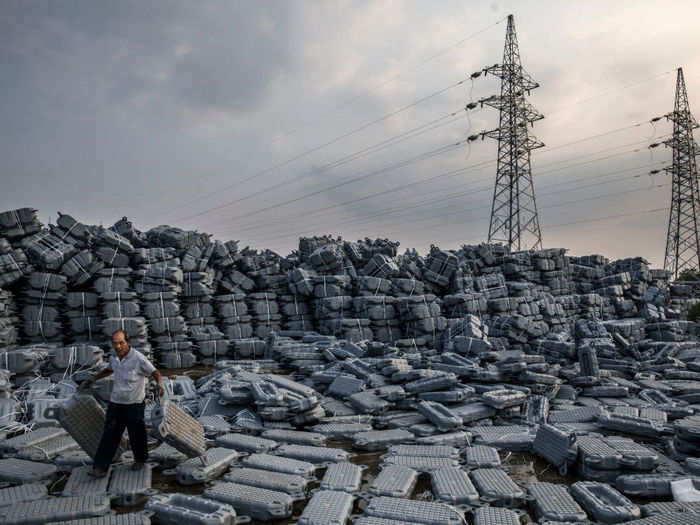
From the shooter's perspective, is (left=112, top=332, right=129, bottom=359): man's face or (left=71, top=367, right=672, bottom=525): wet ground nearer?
(left=71, top=367, right=672, bottom=525): wet ground

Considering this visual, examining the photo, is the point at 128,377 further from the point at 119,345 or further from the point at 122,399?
the point at 119,345

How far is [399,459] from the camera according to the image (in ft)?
21.5

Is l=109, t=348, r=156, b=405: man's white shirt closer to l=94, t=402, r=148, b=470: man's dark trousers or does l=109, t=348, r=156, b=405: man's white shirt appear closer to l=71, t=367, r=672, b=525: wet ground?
l=94, t=402, r=148, b=470: man's dark trousers

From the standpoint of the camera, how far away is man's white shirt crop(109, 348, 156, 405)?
5.69m

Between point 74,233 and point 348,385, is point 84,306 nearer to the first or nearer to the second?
point 74,233

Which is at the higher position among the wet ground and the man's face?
the man's face

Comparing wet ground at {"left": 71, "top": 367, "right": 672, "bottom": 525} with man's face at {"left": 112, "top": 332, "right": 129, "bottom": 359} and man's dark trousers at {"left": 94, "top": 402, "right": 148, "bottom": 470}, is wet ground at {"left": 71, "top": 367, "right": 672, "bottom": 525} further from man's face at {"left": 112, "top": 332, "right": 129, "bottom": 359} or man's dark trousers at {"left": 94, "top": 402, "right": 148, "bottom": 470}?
man's face at {"left": 112, "top": 332, "right": 129, "bottom": 359}

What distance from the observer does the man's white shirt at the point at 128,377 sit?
569cm

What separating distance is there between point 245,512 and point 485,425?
458cm

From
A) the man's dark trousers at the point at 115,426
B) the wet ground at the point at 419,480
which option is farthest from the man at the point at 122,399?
the wet ground at the point at 419,480

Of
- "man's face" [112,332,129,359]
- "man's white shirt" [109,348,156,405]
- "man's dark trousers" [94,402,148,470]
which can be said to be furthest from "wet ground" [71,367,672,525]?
"man's face" [112,332,129,359]

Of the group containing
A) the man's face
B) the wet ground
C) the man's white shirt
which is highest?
the man's face

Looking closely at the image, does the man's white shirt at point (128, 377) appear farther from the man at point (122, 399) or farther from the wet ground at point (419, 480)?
the wet ground at point (419, 480)

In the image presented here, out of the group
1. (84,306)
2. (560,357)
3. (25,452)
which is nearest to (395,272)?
(560,357)
